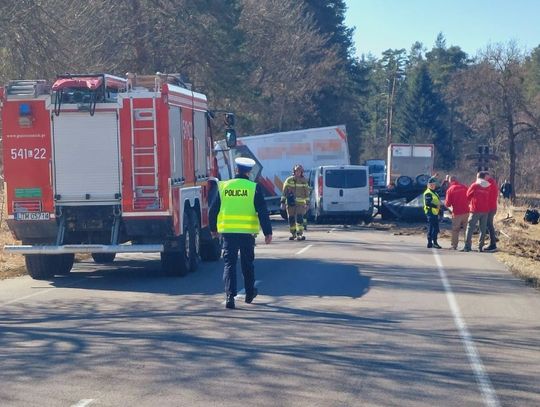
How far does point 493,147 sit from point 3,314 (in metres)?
49.9

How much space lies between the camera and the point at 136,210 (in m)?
15.5

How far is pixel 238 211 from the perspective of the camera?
12602mm

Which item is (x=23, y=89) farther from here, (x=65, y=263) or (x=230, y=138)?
(x=230, y=138)

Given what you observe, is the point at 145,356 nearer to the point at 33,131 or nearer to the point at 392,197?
the point at 33,131

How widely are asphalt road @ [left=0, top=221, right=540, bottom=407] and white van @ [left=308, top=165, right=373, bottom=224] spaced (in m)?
15.0

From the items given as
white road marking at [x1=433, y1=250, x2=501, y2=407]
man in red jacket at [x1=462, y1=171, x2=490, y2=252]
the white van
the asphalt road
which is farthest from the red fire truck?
the white van

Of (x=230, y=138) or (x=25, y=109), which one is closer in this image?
(x=25, y=109)

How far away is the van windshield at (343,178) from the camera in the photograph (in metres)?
32.5

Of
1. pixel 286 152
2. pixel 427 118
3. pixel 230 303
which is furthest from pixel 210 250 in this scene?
pixel 427 118

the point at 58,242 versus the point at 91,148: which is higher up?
the point at 91,148

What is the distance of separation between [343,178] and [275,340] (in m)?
22.6

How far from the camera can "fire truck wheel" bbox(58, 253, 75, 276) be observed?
16.9 meters

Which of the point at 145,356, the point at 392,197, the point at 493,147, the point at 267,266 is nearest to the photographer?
the point at 145,356

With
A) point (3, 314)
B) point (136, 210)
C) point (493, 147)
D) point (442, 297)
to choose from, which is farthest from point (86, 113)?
point (493, 147)
